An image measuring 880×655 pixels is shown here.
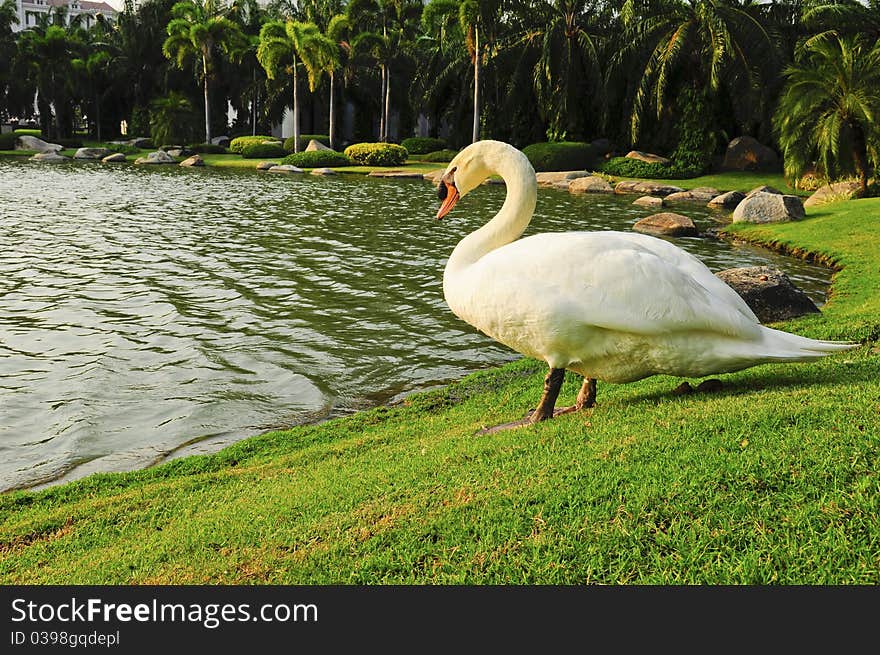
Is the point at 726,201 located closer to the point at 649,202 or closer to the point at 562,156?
the point at 649,202

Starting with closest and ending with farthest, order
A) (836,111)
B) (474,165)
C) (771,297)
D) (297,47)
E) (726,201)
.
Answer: (474,165)
(771,297)
(836,111)
(726,201)
(297,47)

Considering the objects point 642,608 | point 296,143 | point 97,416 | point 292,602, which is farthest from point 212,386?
point 296,143

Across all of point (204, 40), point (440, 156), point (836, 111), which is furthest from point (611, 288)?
point (204, 40)

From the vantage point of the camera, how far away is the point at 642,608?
2760mm

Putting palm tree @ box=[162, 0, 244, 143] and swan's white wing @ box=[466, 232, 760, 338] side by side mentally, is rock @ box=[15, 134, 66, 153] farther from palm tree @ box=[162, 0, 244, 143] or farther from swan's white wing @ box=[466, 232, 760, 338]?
swan's white wing @ box=[466, 232, 760, 338]

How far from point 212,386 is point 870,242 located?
1363 centimetres

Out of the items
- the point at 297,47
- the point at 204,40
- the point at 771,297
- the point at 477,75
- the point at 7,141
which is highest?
the point at 204,40

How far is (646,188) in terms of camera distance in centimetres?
3259

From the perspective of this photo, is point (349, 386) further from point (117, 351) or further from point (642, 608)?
point (642, 608)

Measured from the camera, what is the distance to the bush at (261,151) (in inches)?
1981

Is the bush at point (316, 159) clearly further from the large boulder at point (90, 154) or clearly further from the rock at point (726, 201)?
the rock at point (726, 201)

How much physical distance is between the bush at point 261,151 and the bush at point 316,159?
21.0 ft

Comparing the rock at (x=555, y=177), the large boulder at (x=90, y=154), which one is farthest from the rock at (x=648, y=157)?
the large boulder at (x=90, y=154)

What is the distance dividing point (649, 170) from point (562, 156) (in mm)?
4841
